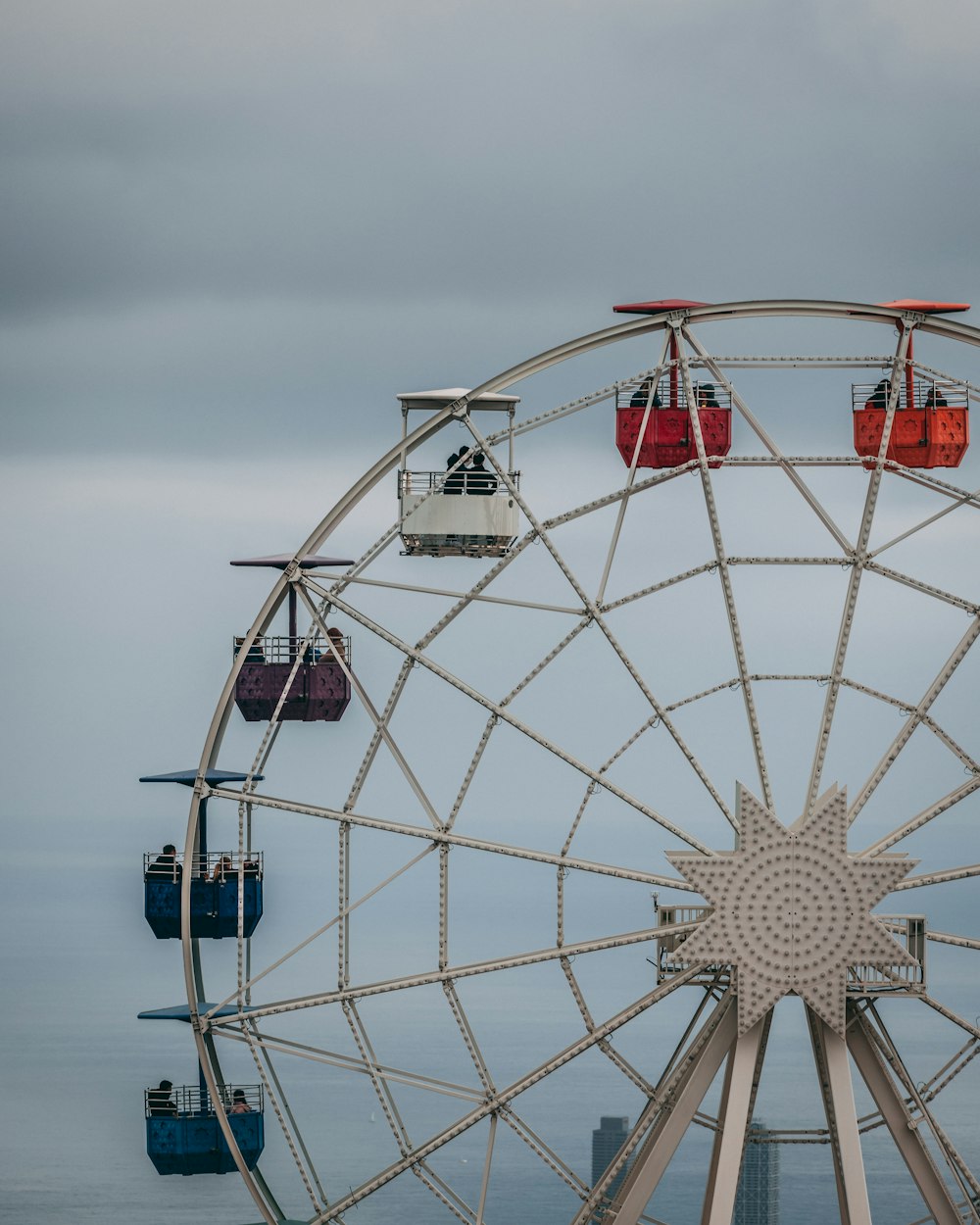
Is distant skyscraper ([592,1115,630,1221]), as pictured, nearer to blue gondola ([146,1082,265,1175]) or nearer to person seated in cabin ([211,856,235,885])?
blue gondola ([146,1082,265,1175])

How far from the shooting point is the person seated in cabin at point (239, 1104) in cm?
3838

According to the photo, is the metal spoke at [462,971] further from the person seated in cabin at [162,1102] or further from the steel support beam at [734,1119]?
the person seated in cabin at [162,1102]

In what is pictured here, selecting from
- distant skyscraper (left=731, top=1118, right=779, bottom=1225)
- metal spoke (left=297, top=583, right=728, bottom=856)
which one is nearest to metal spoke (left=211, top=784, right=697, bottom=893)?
metal spoke (left=297, top=583, right=728, bottom=856)

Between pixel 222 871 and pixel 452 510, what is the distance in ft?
21.4

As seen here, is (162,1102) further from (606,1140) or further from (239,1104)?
(606,1140)

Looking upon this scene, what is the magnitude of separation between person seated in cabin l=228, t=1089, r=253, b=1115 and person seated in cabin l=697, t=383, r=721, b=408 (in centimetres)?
1245

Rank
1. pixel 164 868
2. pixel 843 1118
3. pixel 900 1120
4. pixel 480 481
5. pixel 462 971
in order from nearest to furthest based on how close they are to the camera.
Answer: pixel 843 1118
pixel 900 1120
pixel 462 971
pixel 480 481
pixel 164 868

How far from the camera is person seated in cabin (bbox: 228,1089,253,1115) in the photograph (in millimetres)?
38375

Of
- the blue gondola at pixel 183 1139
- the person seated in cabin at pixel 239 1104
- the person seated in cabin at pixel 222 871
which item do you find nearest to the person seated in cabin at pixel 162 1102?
the blue gondola at pixel 183 1139

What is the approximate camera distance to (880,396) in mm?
36500

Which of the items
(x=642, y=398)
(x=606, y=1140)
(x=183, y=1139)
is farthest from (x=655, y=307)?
(x=606, y=1140)

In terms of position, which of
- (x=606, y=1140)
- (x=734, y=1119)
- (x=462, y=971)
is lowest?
(x=606, y=1140)

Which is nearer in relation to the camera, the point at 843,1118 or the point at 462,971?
the point at 843,1118

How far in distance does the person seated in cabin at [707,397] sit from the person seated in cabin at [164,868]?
1051 cm
